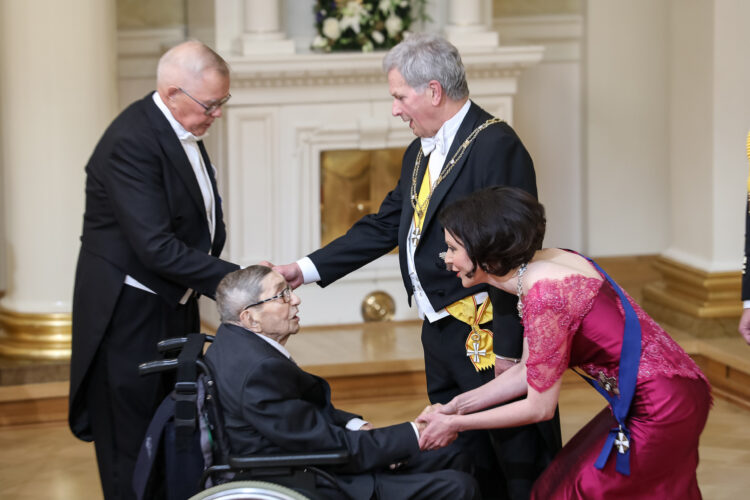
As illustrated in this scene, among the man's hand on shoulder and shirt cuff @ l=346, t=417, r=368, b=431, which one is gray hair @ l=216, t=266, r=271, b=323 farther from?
the man's hand on shoulder

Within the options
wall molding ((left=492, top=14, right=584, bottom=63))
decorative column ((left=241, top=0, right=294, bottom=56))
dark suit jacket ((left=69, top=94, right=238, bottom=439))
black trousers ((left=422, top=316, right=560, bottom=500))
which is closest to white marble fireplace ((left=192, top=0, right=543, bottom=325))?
decorative column ((left=241, top=0, right=294, bottom=56))

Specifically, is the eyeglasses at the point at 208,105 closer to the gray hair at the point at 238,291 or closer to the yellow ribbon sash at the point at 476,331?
the gray hair at the point at 238,291

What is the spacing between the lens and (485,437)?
3.58 meters

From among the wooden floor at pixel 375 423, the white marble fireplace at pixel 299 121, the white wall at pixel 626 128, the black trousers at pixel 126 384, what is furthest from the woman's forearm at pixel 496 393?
the white wall at pixel 626 128

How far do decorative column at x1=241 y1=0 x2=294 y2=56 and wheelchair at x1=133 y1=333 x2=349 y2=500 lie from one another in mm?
3382

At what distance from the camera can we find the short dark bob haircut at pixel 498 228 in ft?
9.66

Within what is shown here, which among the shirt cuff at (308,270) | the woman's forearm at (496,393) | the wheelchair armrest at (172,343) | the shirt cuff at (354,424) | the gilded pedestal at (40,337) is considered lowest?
the gilded pedestal at (40,337)

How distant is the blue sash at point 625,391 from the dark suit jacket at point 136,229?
52.4 inches

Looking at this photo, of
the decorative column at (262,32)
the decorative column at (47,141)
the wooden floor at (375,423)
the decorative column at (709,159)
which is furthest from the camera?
the decorative column at (262,32)

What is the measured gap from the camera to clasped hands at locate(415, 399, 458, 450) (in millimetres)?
3154

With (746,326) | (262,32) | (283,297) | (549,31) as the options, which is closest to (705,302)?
(549,31)

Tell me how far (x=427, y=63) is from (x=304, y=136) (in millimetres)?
3185

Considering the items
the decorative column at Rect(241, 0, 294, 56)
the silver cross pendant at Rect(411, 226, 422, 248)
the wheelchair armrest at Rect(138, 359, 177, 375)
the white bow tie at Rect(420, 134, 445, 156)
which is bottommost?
the wheelchair armrest at Rect(138, 359, 177, 375)

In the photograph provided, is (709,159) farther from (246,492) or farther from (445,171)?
(246,492)
